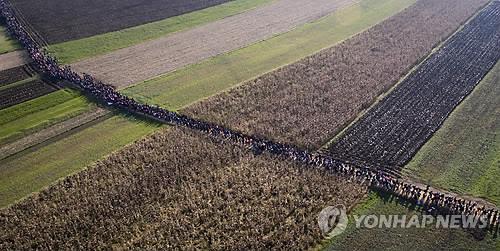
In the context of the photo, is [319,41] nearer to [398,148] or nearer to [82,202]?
[398,148]

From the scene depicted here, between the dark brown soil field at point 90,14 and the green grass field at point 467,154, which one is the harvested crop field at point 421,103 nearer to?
the green grass field at point 467,154

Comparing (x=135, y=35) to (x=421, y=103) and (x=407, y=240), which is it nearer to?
(x=421, y=103)

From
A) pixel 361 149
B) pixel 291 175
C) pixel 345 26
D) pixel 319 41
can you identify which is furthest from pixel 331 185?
pixel 345 26

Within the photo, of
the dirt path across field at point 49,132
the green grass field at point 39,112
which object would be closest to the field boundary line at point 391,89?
the dirt path across field at point 49,132

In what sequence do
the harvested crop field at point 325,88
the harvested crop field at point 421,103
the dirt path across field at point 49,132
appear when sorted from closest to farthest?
the harvested crop field at point 421,103 → the dirt path across field at point 49,132 → the harvested crop field at point 325,88

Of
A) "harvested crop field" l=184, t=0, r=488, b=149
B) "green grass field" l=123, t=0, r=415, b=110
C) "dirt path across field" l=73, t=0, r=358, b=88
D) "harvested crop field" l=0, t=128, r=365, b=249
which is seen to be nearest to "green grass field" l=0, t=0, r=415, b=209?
"green grass field" l=123, t=0, r=415, b=110

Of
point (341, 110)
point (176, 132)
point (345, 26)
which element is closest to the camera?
point (176, 132)

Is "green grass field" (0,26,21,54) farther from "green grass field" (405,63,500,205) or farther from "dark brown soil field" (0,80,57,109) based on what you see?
"green grass field" (405,63,500,205)
